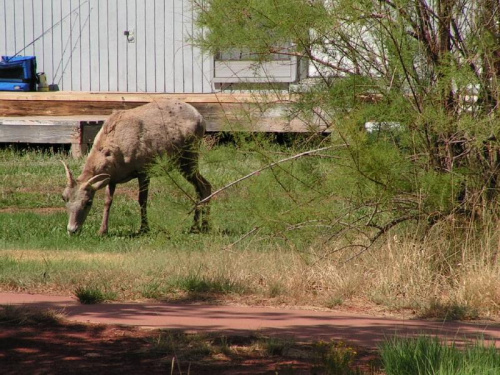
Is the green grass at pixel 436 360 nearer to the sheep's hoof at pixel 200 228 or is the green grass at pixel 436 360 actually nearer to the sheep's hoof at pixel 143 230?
the sheep's hoof at pixel 200 228

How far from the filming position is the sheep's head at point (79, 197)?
12805 millimetres

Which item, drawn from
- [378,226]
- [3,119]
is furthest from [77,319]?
[3,119]

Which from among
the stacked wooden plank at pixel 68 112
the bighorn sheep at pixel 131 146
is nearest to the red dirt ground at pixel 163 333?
the bighorn sheep at pixel 131 146

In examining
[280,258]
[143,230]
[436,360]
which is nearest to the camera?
[436,360]

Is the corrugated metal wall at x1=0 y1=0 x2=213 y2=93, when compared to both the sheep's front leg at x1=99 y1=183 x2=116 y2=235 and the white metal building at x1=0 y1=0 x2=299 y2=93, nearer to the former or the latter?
the white metal building at x1=0 y1=0 x2=299 y2=93

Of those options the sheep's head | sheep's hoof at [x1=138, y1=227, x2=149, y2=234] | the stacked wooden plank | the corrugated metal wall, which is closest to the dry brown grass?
sheep's hoof at [x1=138, y1=227, x2=149, y2=234]

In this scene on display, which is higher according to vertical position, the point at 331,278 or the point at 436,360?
the point at 436,360

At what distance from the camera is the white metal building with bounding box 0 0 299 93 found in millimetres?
18891

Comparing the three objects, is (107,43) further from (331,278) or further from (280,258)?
(331,278)

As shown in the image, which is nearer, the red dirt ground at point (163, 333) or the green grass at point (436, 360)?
the green grass at point (436, 360)

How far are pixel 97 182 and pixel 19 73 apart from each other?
6929 millimetres

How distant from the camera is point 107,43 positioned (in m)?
19.1

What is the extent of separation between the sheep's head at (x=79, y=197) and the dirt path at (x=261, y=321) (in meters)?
4.63

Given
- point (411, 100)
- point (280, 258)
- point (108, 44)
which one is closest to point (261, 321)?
point (280, 258)
